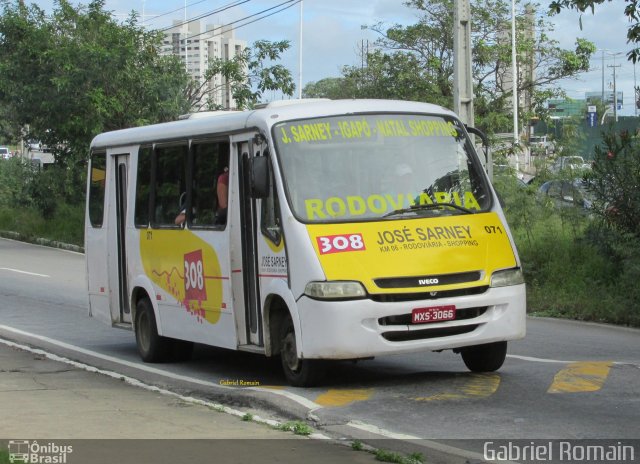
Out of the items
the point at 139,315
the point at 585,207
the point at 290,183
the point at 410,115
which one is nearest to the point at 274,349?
the point at 290,183

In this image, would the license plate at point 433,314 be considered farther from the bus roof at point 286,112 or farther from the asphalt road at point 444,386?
the bus roof at point 286,112

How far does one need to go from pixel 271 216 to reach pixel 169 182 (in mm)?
2499

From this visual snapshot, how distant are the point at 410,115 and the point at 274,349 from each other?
8.38 ft

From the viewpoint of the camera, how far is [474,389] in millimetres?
9883

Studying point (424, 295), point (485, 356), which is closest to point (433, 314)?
point (424, 295)

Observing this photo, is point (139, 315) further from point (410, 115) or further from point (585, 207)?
point (585, 207)

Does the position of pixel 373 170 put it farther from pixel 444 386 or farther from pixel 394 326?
pixel 444 386

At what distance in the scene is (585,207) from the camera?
1720 centimetres

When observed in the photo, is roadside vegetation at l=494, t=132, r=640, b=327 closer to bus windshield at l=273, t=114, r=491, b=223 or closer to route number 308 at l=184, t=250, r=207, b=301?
bus windshield at l=273, t=114, r=491, b=223

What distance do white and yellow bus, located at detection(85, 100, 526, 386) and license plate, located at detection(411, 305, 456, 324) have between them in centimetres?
1

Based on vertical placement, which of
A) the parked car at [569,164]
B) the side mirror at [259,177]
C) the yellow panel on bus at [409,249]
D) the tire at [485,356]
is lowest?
the tire at [485,356]

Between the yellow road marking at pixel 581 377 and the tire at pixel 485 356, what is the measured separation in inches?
21.5


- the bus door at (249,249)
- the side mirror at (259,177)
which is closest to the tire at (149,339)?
the bus door at (249,249)

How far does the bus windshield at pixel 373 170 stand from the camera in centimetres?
1019
